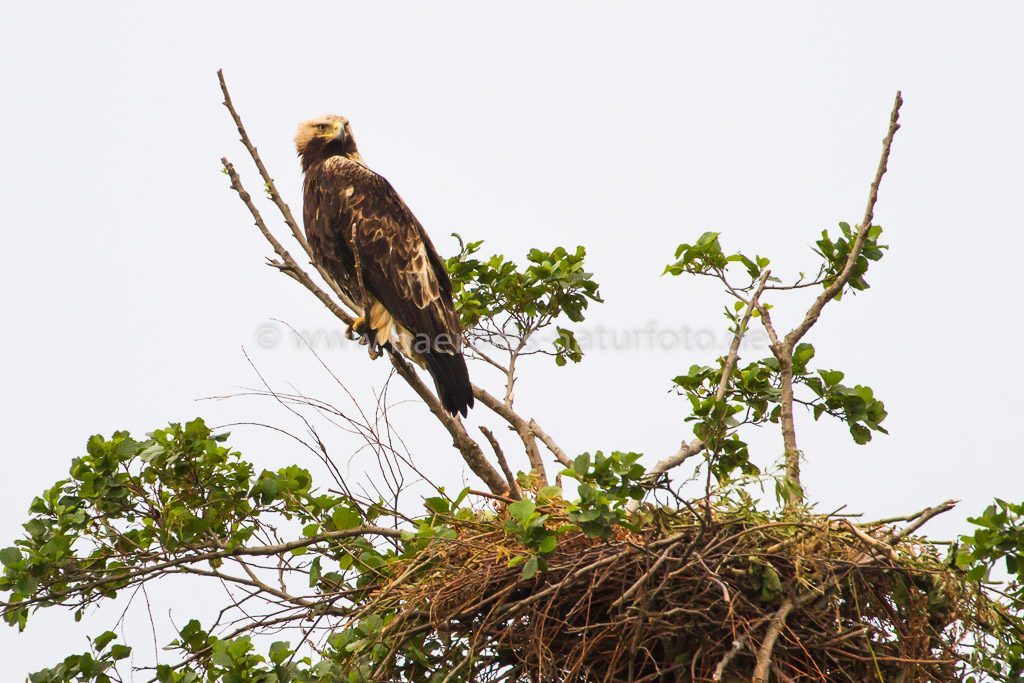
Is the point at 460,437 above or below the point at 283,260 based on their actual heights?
below

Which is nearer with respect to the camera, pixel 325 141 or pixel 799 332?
pixel 799 332

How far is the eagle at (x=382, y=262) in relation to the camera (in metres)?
5.75

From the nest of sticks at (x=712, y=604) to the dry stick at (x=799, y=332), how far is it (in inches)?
17.3

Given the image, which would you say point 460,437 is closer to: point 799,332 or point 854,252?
point 799,332

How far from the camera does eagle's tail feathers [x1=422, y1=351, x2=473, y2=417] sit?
5.34m

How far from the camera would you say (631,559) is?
11.4ft

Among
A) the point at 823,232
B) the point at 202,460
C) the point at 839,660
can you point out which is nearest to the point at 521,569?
the point at 839,660

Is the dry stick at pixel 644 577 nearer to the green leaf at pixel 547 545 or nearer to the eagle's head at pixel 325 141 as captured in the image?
the green leaf at pixel 547 545

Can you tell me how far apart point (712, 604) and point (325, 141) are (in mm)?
4813

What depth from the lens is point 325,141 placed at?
6871 millimetres

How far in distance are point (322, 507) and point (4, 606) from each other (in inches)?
56.5

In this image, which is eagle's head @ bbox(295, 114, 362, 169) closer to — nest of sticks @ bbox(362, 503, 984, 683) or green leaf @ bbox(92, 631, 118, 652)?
green leaf @ bbox(92, 631, 118, 652)

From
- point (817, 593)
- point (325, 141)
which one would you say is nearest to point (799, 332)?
point (817, 593)

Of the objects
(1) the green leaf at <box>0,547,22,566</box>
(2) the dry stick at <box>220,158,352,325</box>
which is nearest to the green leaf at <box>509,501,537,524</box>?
(2) the dry stick at <box>220,158,352,325</box>
